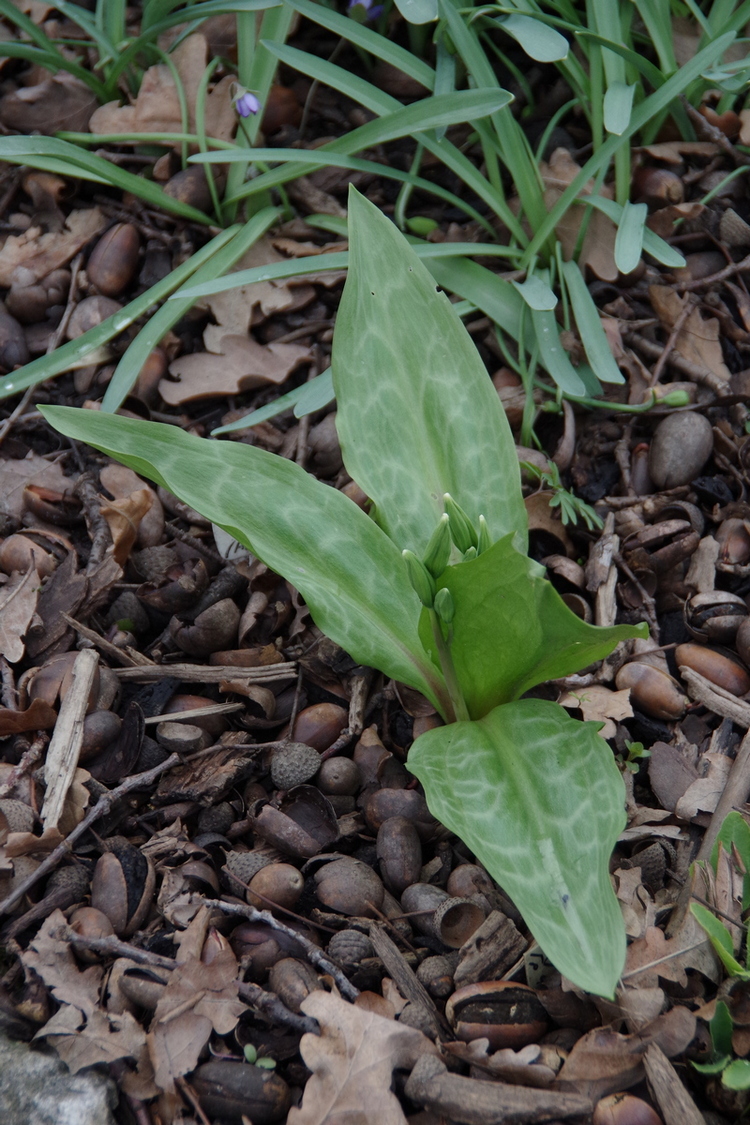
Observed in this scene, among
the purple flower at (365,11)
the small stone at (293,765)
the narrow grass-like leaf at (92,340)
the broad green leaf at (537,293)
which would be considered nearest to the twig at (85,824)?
the small stone at (293,765)

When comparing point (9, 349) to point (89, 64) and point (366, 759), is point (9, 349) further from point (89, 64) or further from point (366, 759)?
point (366, 759)

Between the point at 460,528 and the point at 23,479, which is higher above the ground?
the point at 460,528

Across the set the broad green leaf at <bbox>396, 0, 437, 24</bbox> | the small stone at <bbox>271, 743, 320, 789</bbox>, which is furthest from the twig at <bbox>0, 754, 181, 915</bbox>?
the broad green leaf at <bbox>396, 0, 437, 24</bbox>

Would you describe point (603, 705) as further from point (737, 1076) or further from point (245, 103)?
point (245, 103)

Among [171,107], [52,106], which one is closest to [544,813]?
[171,107]

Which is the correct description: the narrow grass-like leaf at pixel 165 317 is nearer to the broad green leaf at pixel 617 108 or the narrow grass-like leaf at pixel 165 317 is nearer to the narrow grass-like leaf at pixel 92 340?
the narrow grass-like leaf at pixel 92 340

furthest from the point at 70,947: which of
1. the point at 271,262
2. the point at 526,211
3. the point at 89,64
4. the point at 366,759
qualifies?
the point at 89,64
